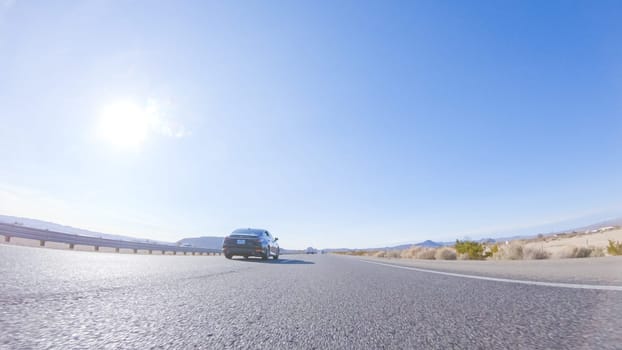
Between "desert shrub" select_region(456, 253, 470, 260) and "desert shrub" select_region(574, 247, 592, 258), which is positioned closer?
"desert shrub" select_region(574, 247, 592, 258)

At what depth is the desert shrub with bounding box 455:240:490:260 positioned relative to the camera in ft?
53.7

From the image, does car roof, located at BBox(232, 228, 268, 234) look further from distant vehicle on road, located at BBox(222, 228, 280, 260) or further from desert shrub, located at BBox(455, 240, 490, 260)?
desert shrub, located at BBox(455, 240, 490, 260)

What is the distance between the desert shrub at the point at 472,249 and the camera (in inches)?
645

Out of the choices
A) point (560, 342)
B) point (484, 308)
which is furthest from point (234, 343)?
point (484, 308)

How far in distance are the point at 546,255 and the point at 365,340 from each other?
12.9 meters

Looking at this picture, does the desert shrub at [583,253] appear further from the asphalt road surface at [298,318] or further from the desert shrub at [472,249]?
the asphalt road surface at [298,318]

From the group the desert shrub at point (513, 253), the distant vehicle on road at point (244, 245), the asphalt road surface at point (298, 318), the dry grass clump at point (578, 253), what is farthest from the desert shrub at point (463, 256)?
the asphalt road surface at point (298, 318)

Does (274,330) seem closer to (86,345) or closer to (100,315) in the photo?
(86,345)

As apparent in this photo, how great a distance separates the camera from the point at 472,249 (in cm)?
1719

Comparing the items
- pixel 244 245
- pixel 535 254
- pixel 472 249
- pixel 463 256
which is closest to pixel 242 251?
pixel 244 245

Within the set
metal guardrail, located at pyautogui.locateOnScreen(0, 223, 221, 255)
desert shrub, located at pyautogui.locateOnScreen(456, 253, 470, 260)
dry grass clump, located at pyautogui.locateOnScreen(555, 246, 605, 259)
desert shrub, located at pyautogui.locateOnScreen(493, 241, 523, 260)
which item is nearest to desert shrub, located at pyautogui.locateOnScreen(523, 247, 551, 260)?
desert shrub, located at pyautogui.locateOnScreen(493, 241, 523, 260)

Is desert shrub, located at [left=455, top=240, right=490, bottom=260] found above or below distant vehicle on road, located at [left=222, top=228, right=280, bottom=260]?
below

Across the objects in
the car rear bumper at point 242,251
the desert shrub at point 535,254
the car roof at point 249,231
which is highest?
the car roof at point 249,231

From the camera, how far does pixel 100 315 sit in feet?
6.84
